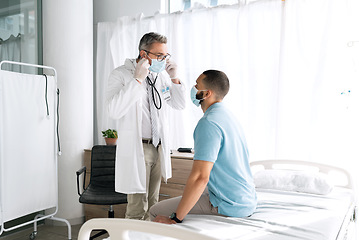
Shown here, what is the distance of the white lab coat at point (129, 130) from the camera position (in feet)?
6.96

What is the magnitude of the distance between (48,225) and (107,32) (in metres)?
2.24

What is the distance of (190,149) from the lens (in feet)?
10.9

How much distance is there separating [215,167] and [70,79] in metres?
2.37

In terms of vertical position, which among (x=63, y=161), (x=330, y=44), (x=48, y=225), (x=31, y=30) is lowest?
(x=48, y=225)

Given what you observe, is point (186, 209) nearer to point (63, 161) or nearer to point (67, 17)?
point (63, 161)

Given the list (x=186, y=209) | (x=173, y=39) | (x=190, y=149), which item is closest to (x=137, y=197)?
(x=186, y=209)

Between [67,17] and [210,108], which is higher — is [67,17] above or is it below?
above

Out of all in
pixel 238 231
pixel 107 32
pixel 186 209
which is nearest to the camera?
pixel 238 231

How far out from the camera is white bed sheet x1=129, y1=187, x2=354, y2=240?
1490 millimetres

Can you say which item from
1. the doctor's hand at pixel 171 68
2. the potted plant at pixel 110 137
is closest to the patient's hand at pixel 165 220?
the doctor's hand at pixel 171 68

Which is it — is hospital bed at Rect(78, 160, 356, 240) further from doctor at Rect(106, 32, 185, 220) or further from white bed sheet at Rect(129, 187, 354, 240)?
doctor at Rect(106, 32, 185, 220)

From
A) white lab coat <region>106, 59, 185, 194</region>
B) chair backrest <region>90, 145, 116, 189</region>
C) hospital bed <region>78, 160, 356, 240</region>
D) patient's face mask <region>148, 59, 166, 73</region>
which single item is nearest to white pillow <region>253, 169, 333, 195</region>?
hospital bed <region>78, 160, 356, 240</region>

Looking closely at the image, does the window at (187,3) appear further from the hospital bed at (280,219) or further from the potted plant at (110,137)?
the hospital bed at (280,219)

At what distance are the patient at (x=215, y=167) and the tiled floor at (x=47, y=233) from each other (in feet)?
6.07
